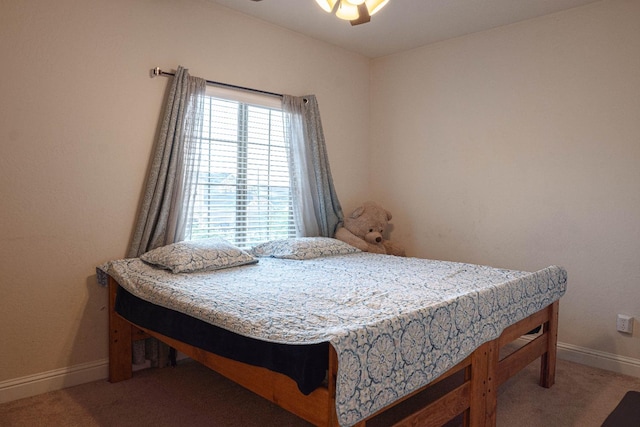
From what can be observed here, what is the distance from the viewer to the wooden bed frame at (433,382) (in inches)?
53.8

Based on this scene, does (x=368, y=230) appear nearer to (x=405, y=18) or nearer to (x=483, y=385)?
(x=405, y=18)

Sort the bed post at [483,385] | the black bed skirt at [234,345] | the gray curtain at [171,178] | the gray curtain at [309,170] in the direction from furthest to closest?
the gray curtain at [309,170], the gray curtain at [171,178], the bed post at [483,385], the black bed skirt at [234,345]

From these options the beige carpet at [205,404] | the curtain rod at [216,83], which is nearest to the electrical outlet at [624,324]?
the beige carpet at [205,404]

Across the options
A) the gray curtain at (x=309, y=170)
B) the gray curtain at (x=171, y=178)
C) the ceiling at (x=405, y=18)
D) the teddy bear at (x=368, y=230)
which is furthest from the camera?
the teddy bear at (x=368, y=230)

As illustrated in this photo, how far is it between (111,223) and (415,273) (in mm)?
1868

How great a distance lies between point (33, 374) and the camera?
2381 mm

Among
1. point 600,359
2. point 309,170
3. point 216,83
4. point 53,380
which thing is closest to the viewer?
point 53,380

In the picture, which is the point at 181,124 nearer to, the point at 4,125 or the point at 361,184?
the point at 4,125

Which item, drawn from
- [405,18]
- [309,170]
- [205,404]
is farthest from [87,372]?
[405,18]

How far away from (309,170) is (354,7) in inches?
69.5

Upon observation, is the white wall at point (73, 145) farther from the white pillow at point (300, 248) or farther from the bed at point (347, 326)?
the white pillow at point (300, 248)

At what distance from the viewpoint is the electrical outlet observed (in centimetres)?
281

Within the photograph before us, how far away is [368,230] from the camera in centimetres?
374

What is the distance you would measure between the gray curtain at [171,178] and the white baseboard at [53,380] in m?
0.22
